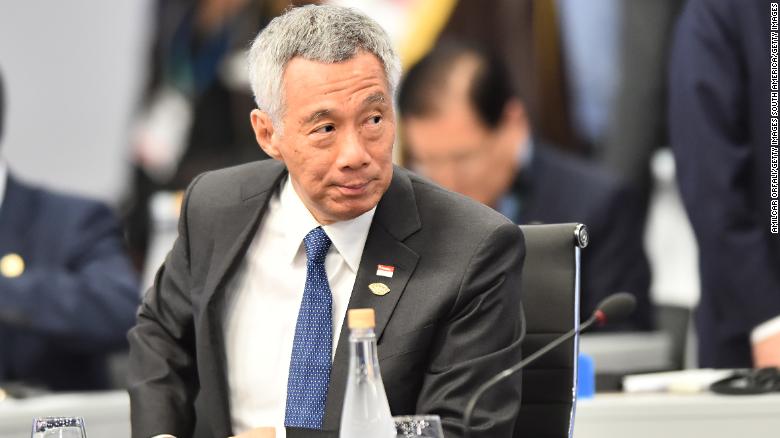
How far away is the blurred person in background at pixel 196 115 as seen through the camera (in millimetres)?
5383

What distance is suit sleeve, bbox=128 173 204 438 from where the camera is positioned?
253 centimetres

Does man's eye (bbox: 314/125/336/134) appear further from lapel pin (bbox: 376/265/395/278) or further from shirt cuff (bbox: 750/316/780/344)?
shirt cuff (bbox: 750/316/780/344)

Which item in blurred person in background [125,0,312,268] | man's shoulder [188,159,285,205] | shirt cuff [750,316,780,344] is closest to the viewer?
man's shoulder [188,159,285,205]

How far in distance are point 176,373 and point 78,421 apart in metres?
0.58

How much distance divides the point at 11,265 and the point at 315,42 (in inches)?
95.8

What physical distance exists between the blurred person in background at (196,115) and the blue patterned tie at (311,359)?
9.79 feet

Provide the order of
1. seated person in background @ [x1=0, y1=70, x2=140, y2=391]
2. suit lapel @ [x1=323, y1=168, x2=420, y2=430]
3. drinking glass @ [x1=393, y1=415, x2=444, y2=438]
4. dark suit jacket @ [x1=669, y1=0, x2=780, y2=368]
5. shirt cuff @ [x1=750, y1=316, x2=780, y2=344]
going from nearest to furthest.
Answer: drinking glass @ [x1=393, y1=415, x2=444, y2=438] < suit lapel @ [x1=323, y1=168, x2=420, y2=430] < shirt cuff @ [x1=750, y1=316, x2=780, y2=344] < dark suit jacket @ [x1=669, y1=0, x2=780, y2=368] < seated person in background @ [x1=0, y1=70, x2=140, y2=391]

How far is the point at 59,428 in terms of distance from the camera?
6.60ft

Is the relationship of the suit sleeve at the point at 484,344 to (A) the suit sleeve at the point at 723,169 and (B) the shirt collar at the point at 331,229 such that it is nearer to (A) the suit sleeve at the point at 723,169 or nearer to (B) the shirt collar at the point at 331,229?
(B) the shirt collar at the point at 331,229

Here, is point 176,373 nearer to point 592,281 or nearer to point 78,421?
point 78,421

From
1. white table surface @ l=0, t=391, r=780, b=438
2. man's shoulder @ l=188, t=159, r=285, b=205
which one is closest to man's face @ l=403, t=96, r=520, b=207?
white table surface @ l=0, t=391, r=780, b=438

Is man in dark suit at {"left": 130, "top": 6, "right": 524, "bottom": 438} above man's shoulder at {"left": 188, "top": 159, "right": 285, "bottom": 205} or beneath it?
beneath

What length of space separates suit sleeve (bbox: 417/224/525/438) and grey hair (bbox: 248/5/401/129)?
0.36m

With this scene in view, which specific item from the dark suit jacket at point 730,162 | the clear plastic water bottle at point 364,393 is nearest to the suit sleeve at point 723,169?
the dark suit jacket at point 730,162
